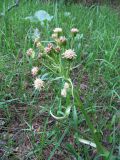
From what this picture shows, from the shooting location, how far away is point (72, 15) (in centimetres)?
362

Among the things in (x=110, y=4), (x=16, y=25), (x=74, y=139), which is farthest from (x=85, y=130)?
(x=110, y=4)

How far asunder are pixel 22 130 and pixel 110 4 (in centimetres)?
460

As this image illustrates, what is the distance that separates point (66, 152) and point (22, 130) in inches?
10.0

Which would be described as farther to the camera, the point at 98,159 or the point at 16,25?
the point at 16,25

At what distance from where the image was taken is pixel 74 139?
5.69 feet

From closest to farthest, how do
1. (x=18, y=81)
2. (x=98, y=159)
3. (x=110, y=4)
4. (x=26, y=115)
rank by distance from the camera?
(x=98, y=159) < (x=26, y=115) < (x=18, y=81) < (x=110, y=4)

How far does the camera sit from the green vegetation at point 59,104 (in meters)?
1.60

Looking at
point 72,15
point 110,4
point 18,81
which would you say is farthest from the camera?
point 110,4

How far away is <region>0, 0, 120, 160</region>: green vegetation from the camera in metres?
1.60

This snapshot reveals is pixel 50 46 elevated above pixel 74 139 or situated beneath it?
elevated above

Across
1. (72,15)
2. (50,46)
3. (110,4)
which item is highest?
(50,46)

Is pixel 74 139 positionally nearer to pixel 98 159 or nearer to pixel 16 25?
pixel 98 159

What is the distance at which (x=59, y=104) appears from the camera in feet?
6.02

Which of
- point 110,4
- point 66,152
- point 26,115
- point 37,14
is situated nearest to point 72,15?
point 37,14
